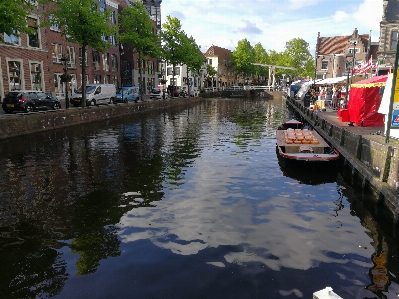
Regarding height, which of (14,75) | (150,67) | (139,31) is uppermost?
(139,31)

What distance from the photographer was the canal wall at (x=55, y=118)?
19047 millimetres

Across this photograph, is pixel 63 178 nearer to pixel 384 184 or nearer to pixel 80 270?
pixel 80 270

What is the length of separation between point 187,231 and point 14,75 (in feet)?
103

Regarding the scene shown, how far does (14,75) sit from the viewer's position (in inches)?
1259

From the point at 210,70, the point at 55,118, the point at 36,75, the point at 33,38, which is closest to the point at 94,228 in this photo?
the point at 55,118

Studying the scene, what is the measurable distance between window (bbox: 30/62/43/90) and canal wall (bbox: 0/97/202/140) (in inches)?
406

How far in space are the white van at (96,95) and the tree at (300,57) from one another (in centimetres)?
6140

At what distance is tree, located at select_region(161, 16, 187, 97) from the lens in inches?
1973

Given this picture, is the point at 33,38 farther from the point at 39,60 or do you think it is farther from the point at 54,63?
the point at 54,63

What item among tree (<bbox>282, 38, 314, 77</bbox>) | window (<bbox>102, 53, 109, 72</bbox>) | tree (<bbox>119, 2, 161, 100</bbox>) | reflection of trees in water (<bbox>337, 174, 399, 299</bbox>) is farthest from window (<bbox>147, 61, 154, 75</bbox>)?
reflection of trees in water (<bbox>337, 174, 399, 299</bbox>)

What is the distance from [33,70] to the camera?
113 feet

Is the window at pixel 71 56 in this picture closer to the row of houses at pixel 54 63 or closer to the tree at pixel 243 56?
the row of houses at pixel 54 63

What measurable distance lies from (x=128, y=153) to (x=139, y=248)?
9.70 metres

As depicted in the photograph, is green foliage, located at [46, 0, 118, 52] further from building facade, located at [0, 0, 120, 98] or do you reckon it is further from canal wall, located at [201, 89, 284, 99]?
canal wall, located at [201, 89, 284, 99]
